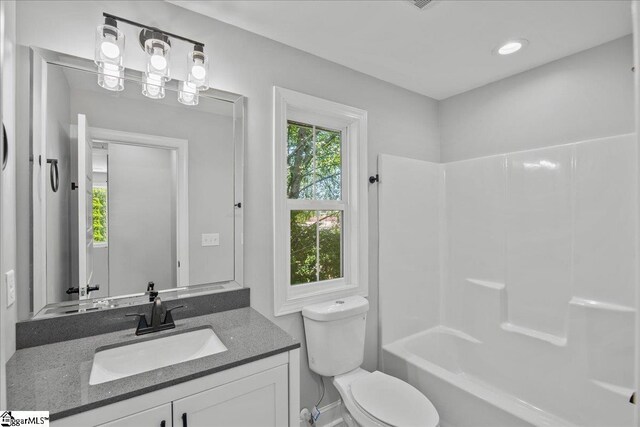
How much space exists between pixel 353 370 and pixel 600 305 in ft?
5.09

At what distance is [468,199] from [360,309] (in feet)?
4.41

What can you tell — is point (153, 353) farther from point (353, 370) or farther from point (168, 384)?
point (353, 370)

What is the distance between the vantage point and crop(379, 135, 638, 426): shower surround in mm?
1799

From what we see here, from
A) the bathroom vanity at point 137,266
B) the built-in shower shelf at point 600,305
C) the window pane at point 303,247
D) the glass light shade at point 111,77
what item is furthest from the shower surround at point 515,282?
the glass light shade at point 111,77

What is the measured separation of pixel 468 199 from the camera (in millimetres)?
2551

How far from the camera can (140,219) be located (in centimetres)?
151

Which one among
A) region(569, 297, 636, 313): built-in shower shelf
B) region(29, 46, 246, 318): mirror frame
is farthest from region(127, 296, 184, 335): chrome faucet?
region(569, 297, 636, 313): built-in shower shelf

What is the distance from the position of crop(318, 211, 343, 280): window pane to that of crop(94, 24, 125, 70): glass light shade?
1431mm

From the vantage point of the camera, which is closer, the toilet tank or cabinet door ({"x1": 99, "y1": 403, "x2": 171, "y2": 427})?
cabinet door ({"x1": 99, "y1": 403, "x2": 171, "y2": 427})

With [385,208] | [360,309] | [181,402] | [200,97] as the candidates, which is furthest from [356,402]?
[200,97]

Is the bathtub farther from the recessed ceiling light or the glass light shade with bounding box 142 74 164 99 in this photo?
the glass light shade with bounding box 142 74 164 99

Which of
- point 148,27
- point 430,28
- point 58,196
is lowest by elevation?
point 58,196

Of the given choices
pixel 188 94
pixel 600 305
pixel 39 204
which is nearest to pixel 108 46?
pixel 188 94

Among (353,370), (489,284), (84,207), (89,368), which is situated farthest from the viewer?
(489,284)
